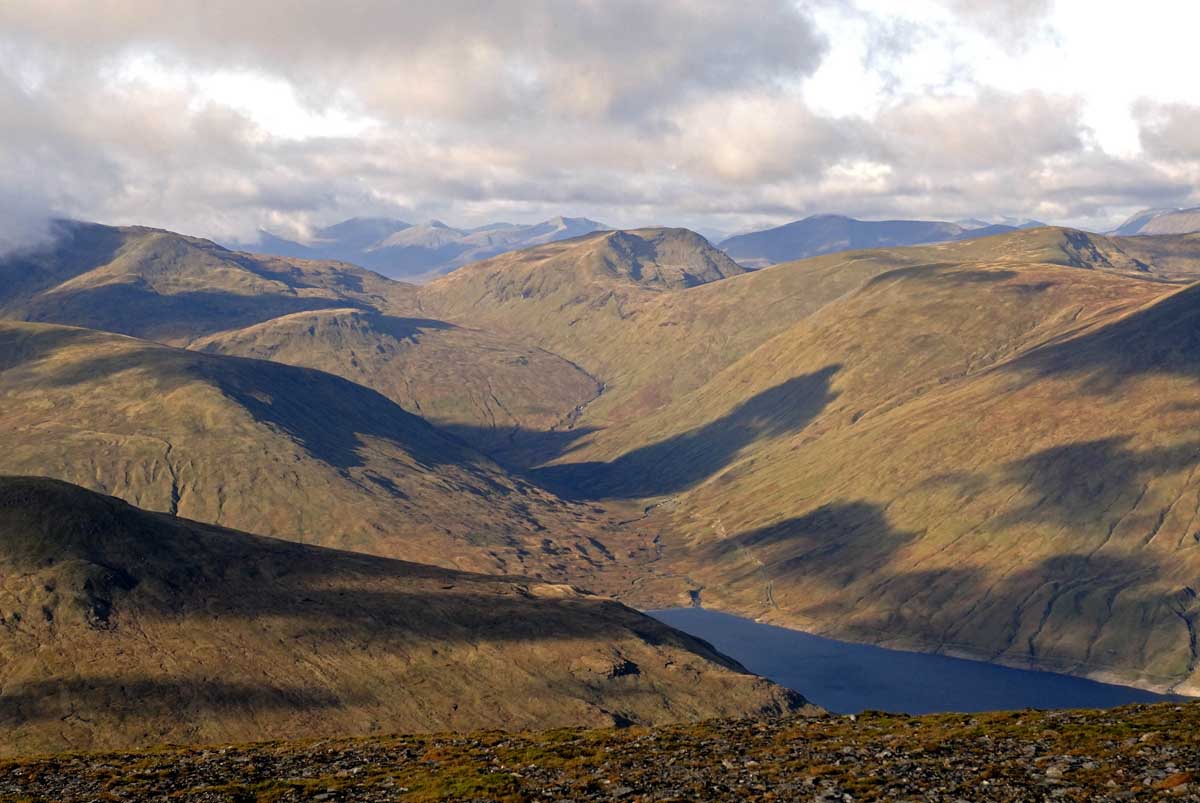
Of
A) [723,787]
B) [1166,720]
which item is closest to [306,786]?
[723,787]

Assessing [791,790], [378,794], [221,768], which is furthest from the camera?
[221,768]

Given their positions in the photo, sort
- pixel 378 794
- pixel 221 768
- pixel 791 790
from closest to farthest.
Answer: pixel 791 790, pixel 378 794, pixel 221 768

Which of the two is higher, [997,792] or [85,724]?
[997,792]

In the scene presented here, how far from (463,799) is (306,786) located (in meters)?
18.7

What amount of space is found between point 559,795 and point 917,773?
28.2 m

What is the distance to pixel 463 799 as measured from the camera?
268ft

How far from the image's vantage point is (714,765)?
91938 mm

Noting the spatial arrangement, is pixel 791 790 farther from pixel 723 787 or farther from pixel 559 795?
pixel 559 795

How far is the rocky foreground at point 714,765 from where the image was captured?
7800 cm

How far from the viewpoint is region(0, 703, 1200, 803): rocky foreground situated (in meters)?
78.0

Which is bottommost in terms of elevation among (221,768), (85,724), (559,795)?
(85,724)

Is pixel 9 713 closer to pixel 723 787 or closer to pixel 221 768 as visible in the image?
pixel 221 768

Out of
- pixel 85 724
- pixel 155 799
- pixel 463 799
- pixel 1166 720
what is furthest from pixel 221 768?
pixel 85 724

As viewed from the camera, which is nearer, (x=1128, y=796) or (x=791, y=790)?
(x=1128, y=796)
